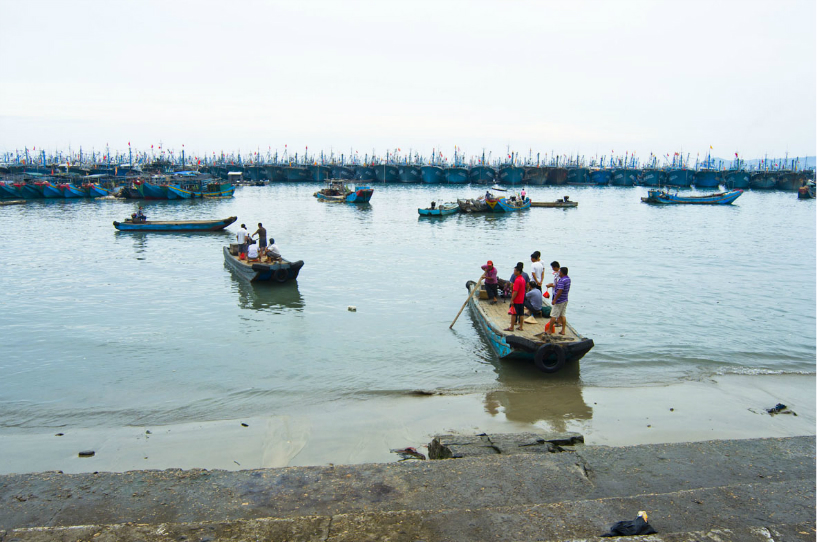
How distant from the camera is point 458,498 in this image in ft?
18.1

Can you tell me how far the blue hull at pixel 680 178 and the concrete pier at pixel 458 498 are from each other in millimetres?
129721

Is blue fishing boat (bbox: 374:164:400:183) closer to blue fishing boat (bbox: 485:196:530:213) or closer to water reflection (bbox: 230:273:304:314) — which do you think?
blue fishing boat (bbox: 485:196:530:213)

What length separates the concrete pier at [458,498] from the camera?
4590mm

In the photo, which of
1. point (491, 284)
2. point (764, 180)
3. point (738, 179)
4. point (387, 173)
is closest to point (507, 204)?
point (491, 284)

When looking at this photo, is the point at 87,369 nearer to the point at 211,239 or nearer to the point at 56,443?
the point at 56,443

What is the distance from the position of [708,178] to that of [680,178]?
5587 mm

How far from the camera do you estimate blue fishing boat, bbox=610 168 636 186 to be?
126 metres

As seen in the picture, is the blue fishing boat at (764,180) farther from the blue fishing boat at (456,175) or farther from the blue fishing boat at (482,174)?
the blue fishing boat at (456,175)

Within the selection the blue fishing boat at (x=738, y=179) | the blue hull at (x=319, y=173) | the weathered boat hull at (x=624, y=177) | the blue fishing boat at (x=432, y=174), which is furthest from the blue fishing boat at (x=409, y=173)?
the blue fishing boat at (x=738, y=179)

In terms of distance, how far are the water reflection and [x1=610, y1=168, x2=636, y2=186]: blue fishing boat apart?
121833mm

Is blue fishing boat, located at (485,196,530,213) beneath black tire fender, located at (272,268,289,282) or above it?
above

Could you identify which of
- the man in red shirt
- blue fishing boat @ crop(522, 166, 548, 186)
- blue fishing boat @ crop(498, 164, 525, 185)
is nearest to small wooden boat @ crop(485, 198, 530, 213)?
the man in red shirt

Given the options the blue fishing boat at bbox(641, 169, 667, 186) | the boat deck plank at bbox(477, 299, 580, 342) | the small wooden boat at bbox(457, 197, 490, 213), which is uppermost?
the blue fishing boat at bbox(641, 169, 667, 186)

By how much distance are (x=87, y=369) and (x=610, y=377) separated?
10.9m
